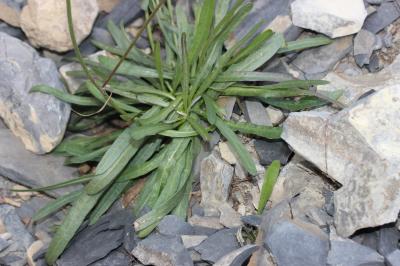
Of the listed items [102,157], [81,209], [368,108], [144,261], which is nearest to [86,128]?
[102,157]

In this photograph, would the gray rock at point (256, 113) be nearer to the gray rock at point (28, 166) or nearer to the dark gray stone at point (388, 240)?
the dark gray stone at point (388, 240)

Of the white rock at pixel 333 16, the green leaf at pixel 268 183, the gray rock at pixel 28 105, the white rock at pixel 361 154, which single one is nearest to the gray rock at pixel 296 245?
the white rock at pixel 361 154

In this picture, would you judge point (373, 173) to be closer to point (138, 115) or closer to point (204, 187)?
point (204, 187)

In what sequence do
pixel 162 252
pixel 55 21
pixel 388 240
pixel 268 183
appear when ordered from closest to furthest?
pixel 388 240, pixel 162 252, pixel 268 183, pixel 55 21

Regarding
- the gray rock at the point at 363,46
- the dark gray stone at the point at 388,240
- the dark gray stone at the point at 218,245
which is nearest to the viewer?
the dark gray stone at the point at 388,240

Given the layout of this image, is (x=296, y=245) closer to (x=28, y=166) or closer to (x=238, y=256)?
(x=238, y=256)

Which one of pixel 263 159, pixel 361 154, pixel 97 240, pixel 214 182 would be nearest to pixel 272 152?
pixel 263 159
